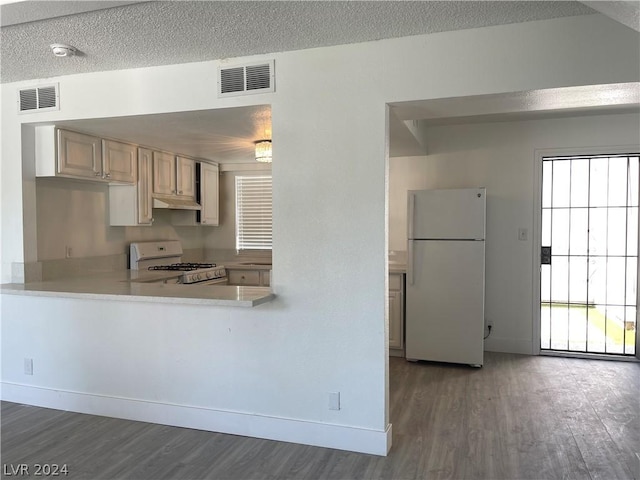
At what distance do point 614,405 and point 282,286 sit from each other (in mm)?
2581

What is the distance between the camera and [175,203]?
4734mm

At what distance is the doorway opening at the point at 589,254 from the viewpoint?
181 inches

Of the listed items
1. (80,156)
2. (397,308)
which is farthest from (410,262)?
(80,156)

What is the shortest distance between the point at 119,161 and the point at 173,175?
81 centimetres

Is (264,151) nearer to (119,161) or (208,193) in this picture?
(119,161)

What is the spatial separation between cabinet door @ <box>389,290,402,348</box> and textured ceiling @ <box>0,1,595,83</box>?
105 inches

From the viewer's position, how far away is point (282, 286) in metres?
2.80

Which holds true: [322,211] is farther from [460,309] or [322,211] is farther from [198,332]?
[460,309]

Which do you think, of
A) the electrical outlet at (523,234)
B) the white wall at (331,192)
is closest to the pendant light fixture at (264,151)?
the white wall at (331,192)

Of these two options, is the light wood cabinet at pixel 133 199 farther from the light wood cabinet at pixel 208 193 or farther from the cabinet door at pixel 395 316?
the cabinet door at pixel 395 316

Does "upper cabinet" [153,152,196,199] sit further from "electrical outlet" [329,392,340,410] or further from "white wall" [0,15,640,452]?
"electrical outlet" [329,392,340,410]

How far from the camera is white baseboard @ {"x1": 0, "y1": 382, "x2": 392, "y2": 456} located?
266 centimetres

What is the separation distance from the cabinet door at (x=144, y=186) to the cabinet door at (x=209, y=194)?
92 centimetres

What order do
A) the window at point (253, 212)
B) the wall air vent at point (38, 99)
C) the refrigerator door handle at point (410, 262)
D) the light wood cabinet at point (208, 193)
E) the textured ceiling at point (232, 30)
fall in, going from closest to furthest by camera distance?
the textured ceiling at point (232, 30) → the wall air vent at point (38, 99) → the refrigerator door handle at point (410, 262) → the light wood cabinet at point (208, 193) → the window at point (253, 212)
